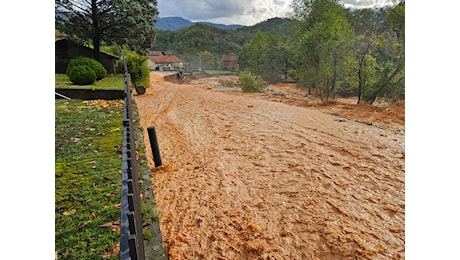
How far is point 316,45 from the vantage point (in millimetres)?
18250

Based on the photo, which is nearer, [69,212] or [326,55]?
[69,212]

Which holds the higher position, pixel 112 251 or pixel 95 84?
pixel 95 84

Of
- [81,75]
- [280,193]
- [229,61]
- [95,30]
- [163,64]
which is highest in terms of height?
[229,61]

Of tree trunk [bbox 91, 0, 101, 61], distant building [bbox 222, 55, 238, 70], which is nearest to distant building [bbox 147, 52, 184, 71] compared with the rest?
distant building [bbox 222, 55, 238, 70]

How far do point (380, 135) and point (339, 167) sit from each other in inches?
155

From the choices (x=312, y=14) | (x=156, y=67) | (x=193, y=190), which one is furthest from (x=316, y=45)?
(x=156, y=67)

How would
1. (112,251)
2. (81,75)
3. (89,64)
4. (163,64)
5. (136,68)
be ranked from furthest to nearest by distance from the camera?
(163,64) → (136,68) → (89,64) → (81,75) → (112,251)

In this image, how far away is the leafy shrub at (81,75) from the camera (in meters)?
9.67

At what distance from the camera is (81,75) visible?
9.68m

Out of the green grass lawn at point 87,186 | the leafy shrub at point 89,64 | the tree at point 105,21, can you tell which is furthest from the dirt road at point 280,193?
the tree at point 105,21

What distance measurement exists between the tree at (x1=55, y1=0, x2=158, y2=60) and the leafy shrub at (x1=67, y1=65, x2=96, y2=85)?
2775mm

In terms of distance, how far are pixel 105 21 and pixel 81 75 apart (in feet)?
12.2

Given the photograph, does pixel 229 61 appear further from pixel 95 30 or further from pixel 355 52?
pixel 95 30

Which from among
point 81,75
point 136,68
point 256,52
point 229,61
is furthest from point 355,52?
point 229,61
